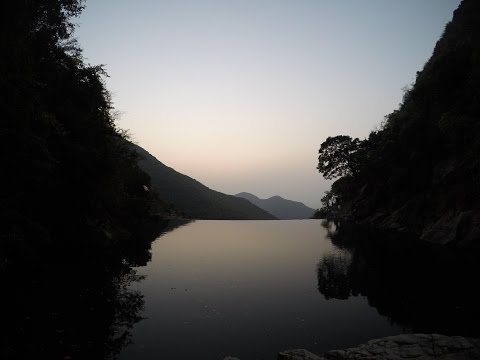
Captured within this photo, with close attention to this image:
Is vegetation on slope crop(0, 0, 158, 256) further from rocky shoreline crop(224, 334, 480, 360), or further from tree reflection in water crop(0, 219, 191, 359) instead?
rocky shoreline crop(224, 334, 480, 360)

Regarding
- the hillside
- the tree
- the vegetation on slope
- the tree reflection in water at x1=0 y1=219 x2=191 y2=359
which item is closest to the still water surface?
the tree reflection in water at x1=0 y1=219 x2=191 y2=359

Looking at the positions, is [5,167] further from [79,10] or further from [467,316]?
[467,316]

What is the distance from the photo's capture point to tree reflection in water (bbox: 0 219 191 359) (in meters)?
11.2

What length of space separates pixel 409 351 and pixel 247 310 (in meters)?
7.76

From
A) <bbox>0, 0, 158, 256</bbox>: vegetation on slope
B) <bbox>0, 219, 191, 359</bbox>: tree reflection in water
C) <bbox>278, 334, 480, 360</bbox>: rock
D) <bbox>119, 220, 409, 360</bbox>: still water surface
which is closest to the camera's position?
<bbox>278, 334, 480, 360</bbox>: rock

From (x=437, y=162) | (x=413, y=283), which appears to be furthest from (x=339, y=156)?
(x=413, y=283)

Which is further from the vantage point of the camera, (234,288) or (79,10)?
(79,10)

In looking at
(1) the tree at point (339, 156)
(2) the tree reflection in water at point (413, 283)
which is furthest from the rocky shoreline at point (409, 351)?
(1) the tree at point (339, 156)

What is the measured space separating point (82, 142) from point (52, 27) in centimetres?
967

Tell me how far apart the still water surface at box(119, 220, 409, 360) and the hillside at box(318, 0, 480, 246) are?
16878 millimetres

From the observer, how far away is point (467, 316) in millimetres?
14398

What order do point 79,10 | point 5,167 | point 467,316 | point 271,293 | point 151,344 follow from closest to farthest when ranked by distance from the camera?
point 151,344 → point 467,316 → point 5,167 → point 271,293 → point 79,10

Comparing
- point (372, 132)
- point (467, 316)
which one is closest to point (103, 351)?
point (467, 316)

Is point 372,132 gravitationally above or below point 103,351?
above
